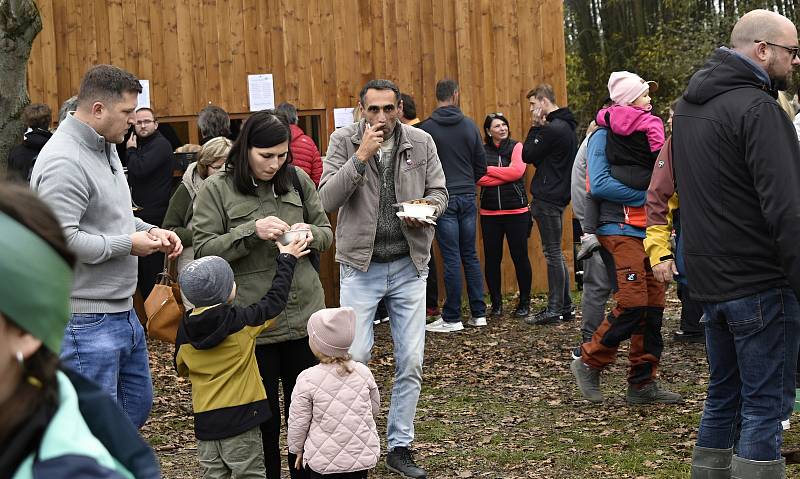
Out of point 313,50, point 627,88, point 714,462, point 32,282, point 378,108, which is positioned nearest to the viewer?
point 32,282

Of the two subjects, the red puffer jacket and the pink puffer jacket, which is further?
the red puffer jacket

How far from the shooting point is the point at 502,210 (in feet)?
40.9

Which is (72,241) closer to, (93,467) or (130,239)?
(130,239)

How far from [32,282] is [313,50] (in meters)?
11.7

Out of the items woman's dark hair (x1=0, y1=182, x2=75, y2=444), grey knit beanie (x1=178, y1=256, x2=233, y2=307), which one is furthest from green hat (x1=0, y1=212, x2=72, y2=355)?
grey knit beanie (x1=178, y1=256, x2=233, y2=307)

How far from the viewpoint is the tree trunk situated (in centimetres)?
925

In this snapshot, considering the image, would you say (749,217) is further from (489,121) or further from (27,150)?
(489,121)

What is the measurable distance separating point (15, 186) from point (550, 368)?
8508mm

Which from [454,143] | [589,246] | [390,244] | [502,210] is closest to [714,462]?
[390,244]

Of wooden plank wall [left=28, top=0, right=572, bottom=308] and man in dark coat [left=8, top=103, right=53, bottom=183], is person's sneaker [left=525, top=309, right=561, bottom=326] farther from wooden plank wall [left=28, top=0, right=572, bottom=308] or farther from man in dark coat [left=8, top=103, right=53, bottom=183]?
man in dark coat [left=8, top=103, right=53, bottom=183]

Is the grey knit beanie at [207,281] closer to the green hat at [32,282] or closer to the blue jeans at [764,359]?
the blue jeans at [764,359]

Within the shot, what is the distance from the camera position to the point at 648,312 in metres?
8.02

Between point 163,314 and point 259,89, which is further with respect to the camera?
point 259,89

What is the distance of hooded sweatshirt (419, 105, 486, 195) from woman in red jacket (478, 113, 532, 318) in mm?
427
